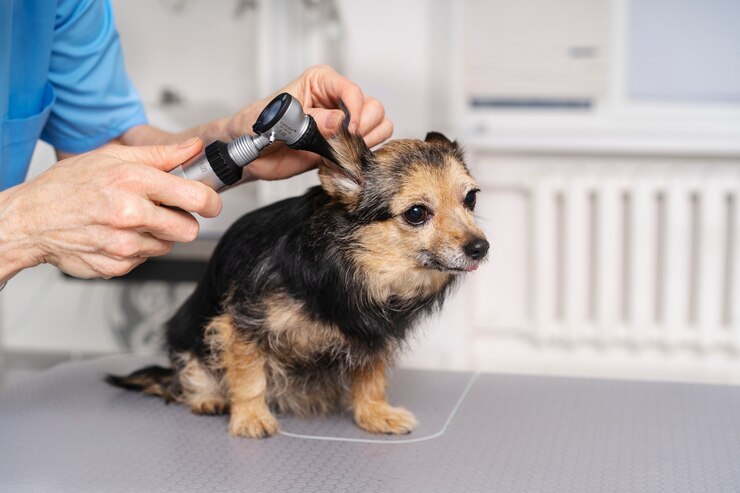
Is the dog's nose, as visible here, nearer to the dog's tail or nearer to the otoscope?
the otoscope

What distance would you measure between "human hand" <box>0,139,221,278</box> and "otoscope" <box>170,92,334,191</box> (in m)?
0.04

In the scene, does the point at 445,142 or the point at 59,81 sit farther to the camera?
the point at 59,81

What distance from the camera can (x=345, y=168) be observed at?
45.5 inches

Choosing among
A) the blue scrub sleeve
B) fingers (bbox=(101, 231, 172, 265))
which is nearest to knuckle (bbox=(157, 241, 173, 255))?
fingers (bbox=(101, 231, 172, 265))

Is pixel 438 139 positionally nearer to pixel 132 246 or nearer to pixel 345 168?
pixel 345 168

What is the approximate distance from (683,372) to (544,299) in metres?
0.54

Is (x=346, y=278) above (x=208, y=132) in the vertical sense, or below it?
below

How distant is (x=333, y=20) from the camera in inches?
104

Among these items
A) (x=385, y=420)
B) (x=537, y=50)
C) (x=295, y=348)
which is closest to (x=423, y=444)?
(x=385, y=420)

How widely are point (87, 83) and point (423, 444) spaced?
858 mm

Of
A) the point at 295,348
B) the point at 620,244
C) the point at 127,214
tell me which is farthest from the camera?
the point at 620,244

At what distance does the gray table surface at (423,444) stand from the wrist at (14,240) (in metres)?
0.27

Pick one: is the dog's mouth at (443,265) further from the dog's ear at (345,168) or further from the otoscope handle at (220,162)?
the otoscope handle at (220,162)

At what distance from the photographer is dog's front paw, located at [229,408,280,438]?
3.92 ft
